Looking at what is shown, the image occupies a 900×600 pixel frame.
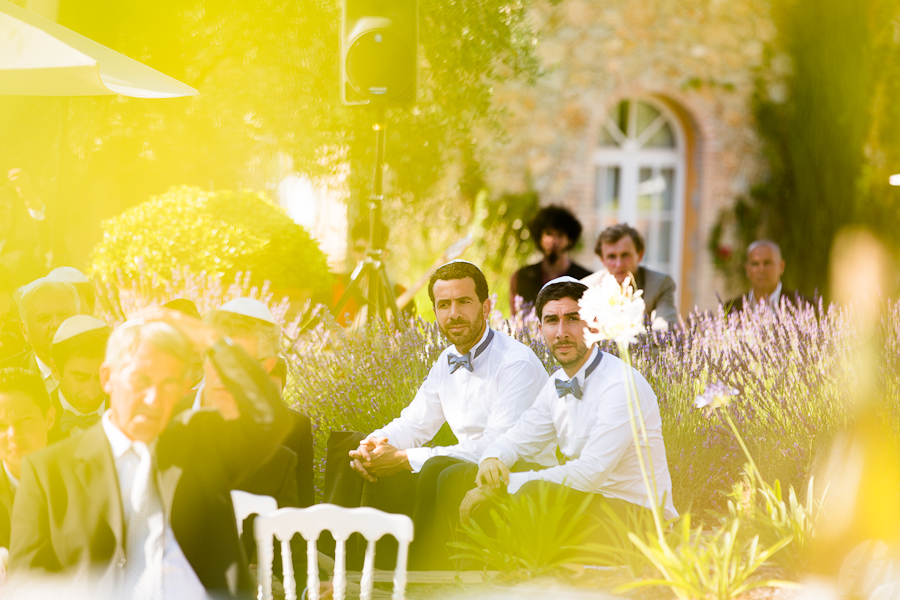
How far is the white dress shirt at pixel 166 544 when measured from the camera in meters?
1.87

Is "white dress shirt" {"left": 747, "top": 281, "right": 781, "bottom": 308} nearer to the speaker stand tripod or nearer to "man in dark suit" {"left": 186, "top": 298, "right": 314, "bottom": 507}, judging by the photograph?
the speaker stand tripod

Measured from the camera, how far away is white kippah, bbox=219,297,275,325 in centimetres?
258

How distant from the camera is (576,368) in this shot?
2.66 meters

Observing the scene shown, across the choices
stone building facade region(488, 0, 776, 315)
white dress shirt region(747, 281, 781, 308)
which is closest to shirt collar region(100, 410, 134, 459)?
white dress shirt region(747, 281, 781, 308)

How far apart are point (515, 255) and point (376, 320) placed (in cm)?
→ 460

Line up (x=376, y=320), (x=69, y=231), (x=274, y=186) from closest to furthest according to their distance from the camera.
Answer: (x=376, y=320) < (x=69, y=231) < (x=274, y=186)

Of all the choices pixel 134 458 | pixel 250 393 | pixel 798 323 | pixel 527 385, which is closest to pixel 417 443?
pixel 527 385

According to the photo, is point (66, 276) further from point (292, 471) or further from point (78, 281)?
point (292, 471)

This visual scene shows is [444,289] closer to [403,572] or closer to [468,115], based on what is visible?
[403,572]

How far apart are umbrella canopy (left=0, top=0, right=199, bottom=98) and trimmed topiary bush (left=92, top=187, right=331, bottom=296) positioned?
0.76 meters

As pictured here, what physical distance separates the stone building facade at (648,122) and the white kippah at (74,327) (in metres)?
6.65

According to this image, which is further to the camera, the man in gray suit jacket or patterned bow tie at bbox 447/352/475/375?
the man in gray suit jacket

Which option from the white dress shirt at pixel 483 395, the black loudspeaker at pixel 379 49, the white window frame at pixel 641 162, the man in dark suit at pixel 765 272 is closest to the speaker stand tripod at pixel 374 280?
the black loudspeaker at pixel 379 49

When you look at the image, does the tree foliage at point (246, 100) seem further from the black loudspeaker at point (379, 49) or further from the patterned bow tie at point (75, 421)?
the patterned bow tie at point (75, 421)
